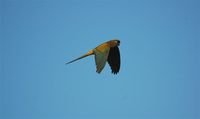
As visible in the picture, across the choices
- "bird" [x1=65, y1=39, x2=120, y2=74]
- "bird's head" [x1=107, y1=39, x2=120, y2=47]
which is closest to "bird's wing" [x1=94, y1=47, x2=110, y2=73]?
"bird" [x1=65, y1=39, x2=120, y2=74]

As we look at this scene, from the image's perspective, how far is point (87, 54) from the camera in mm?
21703

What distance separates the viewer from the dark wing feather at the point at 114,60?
23969 millimetres

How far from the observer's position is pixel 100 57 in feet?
68.1

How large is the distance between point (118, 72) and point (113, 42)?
1.88 metres

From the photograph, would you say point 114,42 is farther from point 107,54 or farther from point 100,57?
point 100,57

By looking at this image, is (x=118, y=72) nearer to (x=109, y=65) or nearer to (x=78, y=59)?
(x=109, y=65)

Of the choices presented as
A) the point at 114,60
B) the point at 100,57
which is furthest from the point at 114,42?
the point at 100,57

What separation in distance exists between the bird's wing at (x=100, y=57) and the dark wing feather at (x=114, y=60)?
156cm

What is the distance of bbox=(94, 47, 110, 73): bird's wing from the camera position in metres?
19.4

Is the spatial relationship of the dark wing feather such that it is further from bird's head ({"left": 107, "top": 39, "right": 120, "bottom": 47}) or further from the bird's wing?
the bird's wing

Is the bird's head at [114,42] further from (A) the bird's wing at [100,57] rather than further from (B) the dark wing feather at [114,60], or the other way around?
(B) the dark wing feather at [114,60]

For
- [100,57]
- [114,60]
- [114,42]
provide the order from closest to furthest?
[100,57] < [114,42] < [114,60]

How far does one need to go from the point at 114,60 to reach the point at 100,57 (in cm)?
345

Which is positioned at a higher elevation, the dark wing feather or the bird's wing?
the dark wing feather
